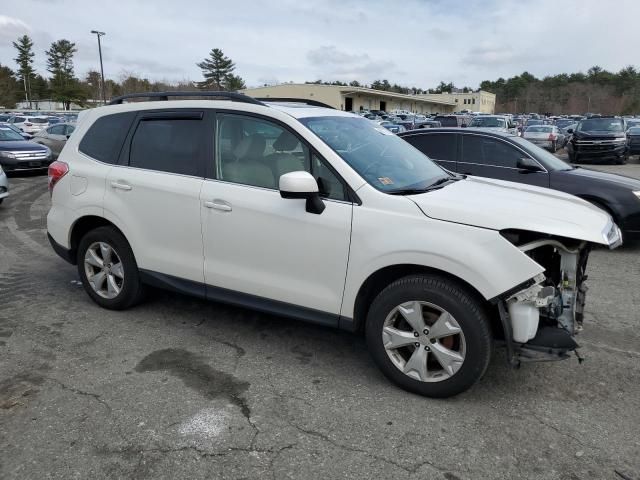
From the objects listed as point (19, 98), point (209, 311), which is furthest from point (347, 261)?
point (19, 98)

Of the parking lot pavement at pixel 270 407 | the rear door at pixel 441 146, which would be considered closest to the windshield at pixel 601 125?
the rear door at pixel 441 146

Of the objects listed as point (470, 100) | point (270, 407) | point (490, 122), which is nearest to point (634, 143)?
point (490, 122)

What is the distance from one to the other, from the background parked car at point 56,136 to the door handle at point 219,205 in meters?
15.9

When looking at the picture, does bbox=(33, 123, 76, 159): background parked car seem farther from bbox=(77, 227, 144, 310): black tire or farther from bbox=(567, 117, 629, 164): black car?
bbox=(567, 117, 629, 164): black car

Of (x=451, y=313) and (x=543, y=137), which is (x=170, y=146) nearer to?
(x=451, y=313)

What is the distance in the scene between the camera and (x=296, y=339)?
13.6 feet

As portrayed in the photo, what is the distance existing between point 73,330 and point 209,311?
115 cm

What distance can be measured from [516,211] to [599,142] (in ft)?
59.5

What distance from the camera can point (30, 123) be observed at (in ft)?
103

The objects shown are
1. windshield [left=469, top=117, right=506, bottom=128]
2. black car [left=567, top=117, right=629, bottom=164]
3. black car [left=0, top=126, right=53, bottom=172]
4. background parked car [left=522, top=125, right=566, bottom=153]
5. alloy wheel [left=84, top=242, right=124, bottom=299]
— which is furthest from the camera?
windshield [left=469, top=117, right=506, bottom=128]

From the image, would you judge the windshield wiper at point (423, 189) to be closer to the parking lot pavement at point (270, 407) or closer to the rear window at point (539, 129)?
the parking lot pavement at point (270, 407)

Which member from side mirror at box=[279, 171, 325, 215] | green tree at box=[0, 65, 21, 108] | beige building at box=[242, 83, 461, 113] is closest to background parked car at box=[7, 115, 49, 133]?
side mirror at box=[279, 171, 325, 215]

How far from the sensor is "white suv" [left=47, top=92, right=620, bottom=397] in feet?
9.94

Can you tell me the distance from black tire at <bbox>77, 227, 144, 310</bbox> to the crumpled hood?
2565 millimetres
